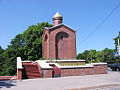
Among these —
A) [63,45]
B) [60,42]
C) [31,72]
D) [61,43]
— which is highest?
[60,42]

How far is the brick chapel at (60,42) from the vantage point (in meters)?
24.8

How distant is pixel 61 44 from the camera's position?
84.0 ft

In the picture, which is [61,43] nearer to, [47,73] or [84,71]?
[84,71]

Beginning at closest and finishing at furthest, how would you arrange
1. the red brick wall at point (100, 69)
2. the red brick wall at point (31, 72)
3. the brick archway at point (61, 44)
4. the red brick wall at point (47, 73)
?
1. the red brick wall at point (47, 73)
2. the red brick wall at point (31, 72)
3. the red brick wall at point (100, 69)
4. the brick archway at point (61, 44)

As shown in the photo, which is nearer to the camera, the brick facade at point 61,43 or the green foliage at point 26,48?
the brick facade at point 61,43

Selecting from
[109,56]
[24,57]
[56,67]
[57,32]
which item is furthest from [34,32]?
[109,56]

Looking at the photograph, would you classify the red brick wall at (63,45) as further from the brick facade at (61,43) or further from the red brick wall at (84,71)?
the red brick wall at (84,71)

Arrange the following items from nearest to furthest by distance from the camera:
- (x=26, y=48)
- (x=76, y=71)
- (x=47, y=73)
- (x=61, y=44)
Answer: (x=47, y=73) → (x=76, y=71) → (x=61, y=44) → (x=26, y=48)

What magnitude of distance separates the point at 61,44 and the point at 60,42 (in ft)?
1.24

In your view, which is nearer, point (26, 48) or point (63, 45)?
point (63, 45)

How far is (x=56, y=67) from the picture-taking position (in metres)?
16.0

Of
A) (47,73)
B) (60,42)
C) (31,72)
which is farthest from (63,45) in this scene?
(47,73)

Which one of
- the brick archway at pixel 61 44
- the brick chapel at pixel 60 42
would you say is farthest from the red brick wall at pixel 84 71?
the brick archway at pixel 61 44

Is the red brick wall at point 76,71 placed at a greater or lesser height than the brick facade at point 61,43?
lesser
